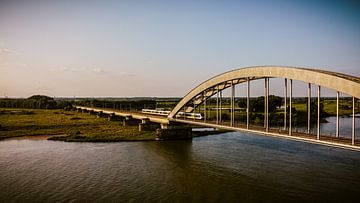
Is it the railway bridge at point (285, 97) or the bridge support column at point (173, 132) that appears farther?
the bridge support column at point (173, 132)

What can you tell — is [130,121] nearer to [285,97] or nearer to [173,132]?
[173,132]

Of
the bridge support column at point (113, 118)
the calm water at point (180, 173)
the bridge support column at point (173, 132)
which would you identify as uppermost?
the bridge support column at point (113, 118)

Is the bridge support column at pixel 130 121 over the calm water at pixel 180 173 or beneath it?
over

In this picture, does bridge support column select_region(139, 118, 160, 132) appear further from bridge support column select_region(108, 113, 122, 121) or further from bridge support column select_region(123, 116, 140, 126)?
bridge support column select_region(108, 113, 122, 121)

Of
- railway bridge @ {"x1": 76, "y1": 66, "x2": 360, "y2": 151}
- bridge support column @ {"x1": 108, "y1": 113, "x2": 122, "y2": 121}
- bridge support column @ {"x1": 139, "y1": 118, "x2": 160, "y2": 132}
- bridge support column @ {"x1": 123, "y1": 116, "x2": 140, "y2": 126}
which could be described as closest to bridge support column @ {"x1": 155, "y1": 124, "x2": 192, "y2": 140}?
railway bridge @ {"x1": 76, "y1": 66, "x2": 360, "y2": 151}

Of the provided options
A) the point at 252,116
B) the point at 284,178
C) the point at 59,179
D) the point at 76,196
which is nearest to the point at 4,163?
the point at 59,179

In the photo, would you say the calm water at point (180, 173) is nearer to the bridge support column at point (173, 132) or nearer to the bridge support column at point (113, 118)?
the bridge support column at point (173, 132)

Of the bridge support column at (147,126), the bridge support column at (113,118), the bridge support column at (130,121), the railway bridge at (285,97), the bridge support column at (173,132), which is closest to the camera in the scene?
the railway bridge at (285,97)

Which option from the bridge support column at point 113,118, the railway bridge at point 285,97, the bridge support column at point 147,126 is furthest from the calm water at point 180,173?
the bridge support column at point 113,118
